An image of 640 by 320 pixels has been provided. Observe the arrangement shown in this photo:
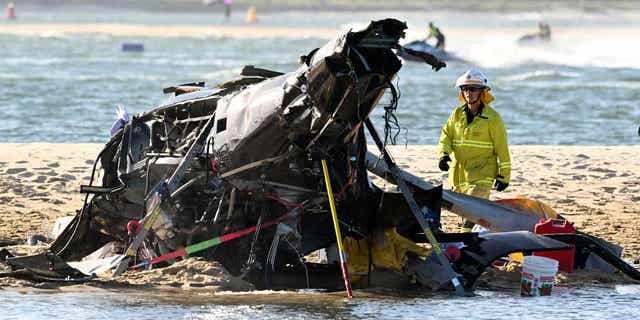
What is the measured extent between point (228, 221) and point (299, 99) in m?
1.43

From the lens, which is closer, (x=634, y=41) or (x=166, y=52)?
(x=166, y=52)

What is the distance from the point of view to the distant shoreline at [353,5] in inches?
3787

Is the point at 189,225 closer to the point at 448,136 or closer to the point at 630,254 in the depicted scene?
the point at 448,136

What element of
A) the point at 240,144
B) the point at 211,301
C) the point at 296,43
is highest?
the point at 296,43

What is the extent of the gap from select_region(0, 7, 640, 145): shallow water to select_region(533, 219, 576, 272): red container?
2.26 metres

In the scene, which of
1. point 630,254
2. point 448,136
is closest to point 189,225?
point 448,136

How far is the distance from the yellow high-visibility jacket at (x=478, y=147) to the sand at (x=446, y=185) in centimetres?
117

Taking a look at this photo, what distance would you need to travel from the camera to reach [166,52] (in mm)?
57375

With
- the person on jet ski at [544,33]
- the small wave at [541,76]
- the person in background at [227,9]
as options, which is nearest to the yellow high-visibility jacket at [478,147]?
the small wave at [541,76]

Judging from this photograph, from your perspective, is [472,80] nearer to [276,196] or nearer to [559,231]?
[559,231]

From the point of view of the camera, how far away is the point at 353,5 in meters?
99.8

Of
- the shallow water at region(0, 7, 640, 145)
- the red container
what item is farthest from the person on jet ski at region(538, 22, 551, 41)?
the red container

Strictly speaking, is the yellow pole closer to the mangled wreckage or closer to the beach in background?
the mangled wreckage

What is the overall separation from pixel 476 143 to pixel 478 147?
38mm
